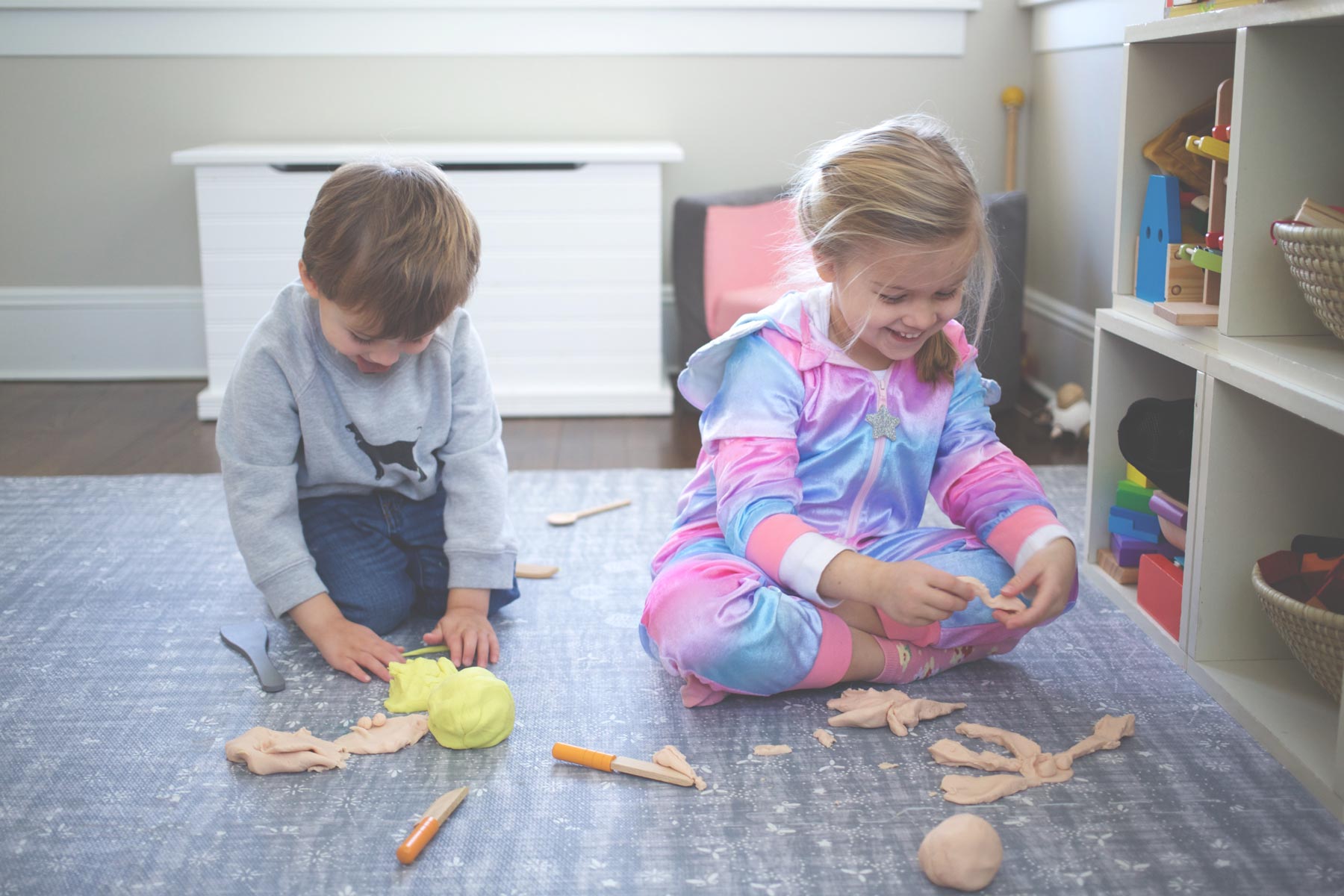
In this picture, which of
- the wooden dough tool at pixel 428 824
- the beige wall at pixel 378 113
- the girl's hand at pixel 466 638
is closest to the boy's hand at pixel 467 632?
the girl's hand at pixel 466 638

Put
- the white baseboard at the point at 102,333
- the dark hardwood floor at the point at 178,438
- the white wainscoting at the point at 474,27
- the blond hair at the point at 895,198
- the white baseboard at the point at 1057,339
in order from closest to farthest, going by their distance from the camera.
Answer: the blond hair at the point at 895,198 → the dark hardwood floor at the point at 178,438 → the white baseboard at the point at 1057,339 → the white wainscoting at the point at 474,27 → the white baseboard at the point at 102,333

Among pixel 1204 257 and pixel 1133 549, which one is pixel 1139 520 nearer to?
pixel 1133 549

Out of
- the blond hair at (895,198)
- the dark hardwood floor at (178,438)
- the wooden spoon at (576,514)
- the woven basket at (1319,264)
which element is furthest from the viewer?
the dark hardwood floor at (178,438)

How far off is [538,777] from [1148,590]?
658mm

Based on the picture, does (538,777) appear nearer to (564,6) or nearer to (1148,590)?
(1148,590)

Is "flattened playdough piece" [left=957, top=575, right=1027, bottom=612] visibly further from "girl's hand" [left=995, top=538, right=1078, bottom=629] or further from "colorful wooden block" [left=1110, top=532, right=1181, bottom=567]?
"colorful wooden block" [left=1110, top=532, right=1181, bottom=567]

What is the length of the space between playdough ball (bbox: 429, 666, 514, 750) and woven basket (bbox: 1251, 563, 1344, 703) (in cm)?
62

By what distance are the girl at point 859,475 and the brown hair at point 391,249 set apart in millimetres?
244

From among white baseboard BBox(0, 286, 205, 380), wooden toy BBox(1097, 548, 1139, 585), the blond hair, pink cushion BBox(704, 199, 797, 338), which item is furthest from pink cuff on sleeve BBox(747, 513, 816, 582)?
white baseboard BBox(0, 286, 205, 380)

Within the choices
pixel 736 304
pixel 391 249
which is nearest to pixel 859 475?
pixel 391 249

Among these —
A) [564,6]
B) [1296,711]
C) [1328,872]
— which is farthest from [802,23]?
[1328,872]

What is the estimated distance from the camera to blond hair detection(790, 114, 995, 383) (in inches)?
39.4

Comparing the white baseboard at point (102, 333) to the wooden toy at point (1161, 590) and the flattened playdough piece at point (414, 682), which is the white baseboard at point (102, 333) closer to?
the flattened playdough piece at point (414, 682)

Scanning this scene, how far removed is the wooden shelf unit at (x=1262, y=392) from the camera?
3.26 feet
